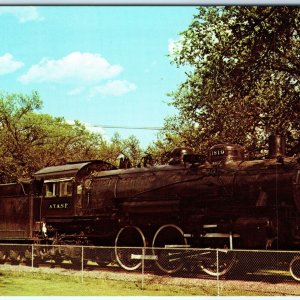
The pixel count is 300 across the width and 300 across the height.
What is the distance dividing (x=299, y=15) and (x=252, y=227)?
500 centimetres

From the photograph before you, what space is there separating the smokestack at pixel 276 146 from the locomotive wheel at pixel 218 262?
246 centimetres

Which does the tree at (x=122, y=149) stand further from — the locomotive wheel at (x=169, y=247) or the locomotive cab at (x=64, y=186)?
the locomotive wheel at (x=169, y=247)

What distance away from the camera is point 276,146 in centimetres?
1221

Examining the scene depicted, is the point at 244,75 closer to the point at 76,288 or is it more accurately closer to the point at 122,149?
the point at 76,288

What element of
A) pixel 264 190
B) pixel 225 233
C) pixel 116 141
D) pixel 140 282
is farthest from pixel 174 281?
pixel 116 141

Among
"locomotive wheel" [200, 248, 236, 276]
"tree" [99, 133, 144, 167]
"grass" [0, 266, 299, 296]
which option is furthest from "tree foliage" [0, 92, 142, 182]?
"locomotive wheel" [200, 248, 236, 276]

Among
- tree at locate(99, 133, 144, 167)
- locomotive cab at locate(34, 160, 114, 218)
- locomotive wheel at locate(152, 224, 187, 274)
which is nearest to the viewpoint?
locomotive wheel at locate(152, 224, 187, 274)

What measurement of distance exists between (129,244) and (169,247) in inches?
63.0

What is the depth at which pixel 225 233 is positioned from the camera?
12.0 metres

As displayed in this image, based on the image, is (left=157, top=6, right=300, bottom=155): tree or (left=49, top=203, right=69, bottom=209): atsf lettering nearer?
(left=157, top=6, right=300, bottom=155): tree

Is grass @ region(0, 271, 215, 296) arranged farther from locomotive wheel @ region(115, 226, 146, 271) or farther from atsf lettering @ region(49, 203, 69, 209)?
atsf lettering @ region(49, 203, 69, 209)

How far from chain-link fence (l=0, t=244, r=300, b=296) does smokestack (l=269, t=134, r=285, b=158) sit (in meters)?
2.35

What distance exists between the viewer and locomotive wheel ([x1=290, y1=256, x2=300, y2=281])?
10.4 metres

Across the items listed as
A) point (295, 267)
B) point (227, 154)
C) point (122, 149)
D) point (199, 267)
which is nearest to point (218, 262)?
point (199, 267)
